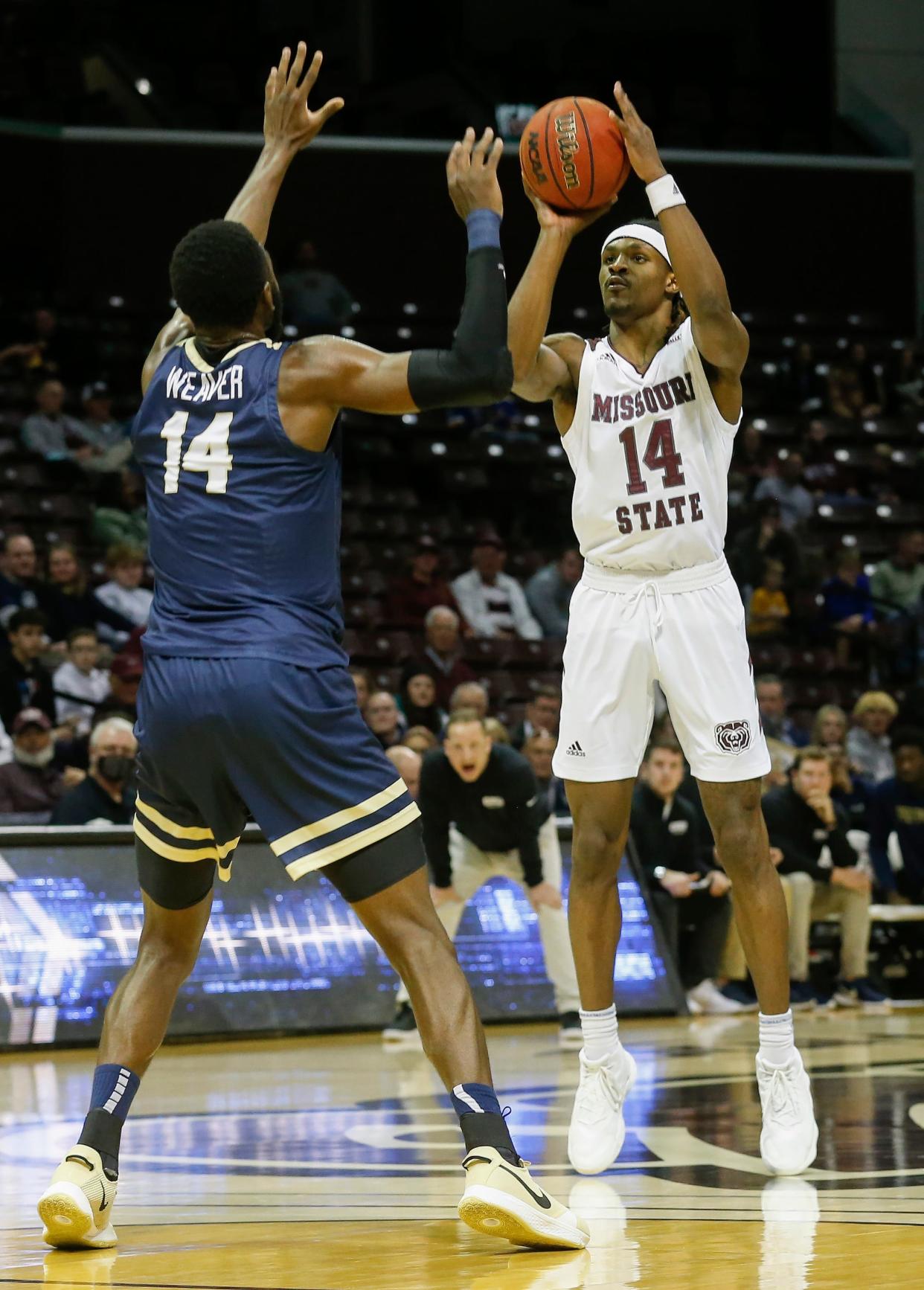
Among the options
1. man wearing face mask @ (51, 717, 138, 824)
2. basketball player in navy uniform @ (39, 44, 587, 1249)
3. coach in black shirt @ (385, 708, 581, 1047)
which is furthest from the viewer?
man wearing face mask @ (51, 717, 138, 824)

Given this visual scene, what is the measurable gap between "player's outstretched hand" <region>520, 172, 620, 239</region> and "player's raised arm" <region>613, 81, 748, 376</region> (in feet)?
0.41

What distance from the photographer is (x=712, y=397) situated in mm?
5043

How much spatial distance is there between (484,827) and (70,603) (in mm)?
4553

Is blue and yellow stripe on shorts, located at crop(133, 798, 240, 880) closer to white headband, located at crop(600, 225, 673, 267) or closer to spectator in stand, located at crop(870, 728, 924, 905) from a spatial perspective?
white headband, located at crop(600, 225, 673, 267)

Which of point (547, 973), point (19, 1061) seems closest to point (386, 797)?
point (19, 1061)

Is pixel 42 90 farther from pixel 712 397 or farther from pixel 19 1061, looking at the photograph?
pixel 712 397

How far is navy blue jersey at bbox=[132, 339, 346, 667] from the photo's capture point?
155 inches

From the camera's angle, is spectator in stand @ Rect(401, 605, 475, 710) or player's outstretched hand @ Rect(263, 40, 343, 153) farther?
spectator in stand @ Rect(401, 605, 475, 710)

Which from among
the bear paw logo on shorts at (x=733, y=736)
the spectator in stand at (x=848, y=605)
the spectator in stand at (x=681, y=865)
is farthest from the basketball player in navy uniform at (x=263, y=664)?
the spectator in stand at (x=848, y=605)

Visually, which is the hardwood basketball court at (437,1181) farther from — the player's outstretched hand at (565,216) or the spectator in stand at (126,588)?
the spectator in stand at (126,588)

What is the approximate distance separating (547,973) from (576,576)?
5.93 meters

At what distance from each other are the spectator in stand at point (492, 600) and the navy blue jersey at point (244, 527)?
11277mm

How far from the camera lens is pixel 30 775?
1071cm

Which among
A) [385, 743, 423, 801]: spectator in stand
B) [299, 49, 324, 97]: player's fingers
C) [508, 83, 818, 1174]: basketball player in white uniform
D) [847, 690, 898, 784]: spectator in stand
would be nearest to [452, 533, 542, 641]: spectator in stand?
[847, 690, 898, 784]: spectator in stand
